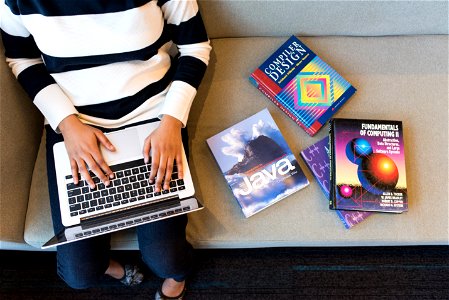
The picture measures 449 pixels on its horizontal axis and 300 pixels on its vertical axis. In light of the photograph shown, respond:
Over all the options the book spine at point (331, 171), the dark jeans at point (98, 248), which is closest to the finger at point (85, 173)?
the dark jeans at point (98, 248)

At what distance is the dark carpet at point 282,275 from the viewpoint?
4.49 ft

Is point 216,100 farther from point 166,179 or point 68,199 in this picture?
point 68,199

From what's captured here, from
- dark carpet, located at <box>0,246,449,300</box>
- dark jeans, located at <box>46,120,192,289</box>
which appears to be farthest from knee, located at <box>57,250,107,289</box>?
dark carpet, located at <box>0,246,449,300</box>

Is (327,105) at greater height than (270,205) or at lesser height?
greater

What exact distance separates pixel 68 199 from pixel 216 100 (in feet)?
1.67

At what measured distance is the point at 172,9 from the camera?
0.97m

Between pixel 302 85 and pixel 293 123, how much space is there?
0.12 meters

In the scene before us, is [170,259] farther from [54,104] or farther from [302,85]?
[302,85]

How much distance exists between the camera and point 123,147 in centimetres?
99

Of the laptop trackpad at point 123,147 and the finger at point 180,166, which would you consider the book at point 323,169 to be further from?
the laptop trackpad at point 123,147

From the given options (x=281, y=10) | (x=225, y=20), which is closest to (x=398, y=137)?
(x=281, y=10)

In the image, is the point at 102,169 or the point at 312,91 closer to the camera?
the point at 102,169

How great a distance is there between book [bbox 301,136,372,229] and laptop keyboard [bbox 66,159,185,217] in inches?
14.8

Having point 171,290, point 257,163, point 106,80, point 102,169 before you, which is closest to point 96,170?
point 102,169
